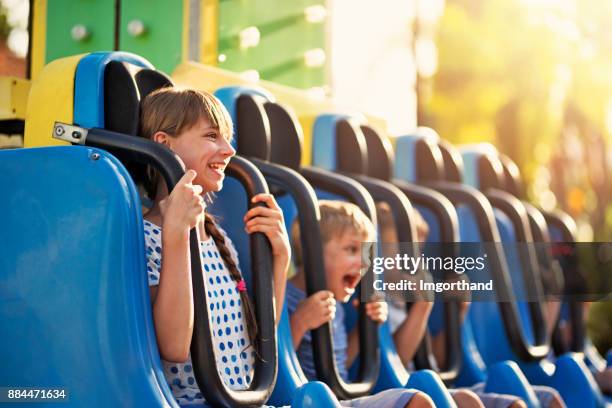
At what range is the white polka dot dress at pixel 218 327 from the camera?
86.8 inches

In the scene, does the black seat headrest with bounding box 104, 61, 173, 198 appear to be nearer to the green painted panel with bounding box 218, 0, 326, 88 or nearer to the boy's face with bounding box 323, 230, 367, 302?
the boy's face with bounding box 323, 230, 367, 302

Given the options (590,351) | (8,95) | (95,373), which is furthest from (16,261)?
(590,351)

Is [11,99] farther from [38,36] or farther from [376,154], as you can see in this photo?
[376,154]

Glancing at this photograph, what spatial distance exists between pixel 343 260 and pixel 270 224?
0.64 metres

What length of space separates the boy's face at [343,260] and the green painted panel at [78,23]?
0.86 m

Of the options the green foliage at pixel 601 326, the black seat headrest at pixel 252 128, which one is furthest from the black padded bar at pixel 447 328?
the green foliage at pixel 601 326

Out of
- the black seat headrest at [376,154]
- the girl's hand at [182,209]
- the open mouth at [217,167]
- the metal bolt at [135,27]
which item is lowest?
the girl's hand at [182,209]

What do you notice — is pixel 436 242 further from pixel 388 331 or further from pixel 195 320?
pixel 195 320

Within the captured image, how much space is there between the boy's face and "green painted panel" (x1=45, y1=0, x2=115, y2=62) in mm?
861

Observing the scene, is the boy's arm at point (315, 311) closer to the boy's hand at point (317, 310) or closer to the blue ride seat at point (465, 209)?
the boy's hand at point (317, 310)

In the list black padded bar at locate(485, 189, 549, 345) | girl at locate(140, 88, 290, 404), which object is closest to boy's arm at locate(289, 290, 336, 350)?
girl at locate(140, 88, 290, 404)

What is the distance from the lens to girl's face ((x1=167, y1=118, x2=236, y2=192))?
2.30 metres

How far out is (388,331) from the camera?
3.09 meters

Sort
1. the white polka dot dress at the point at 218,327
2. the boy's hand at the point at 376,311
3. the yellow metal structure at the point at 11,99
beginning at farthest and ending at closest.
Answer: the boy's hand at the point at 376,311 < the yellow metal structure at the point at 11,99 < the white polka dot dress at the point at 218,327
